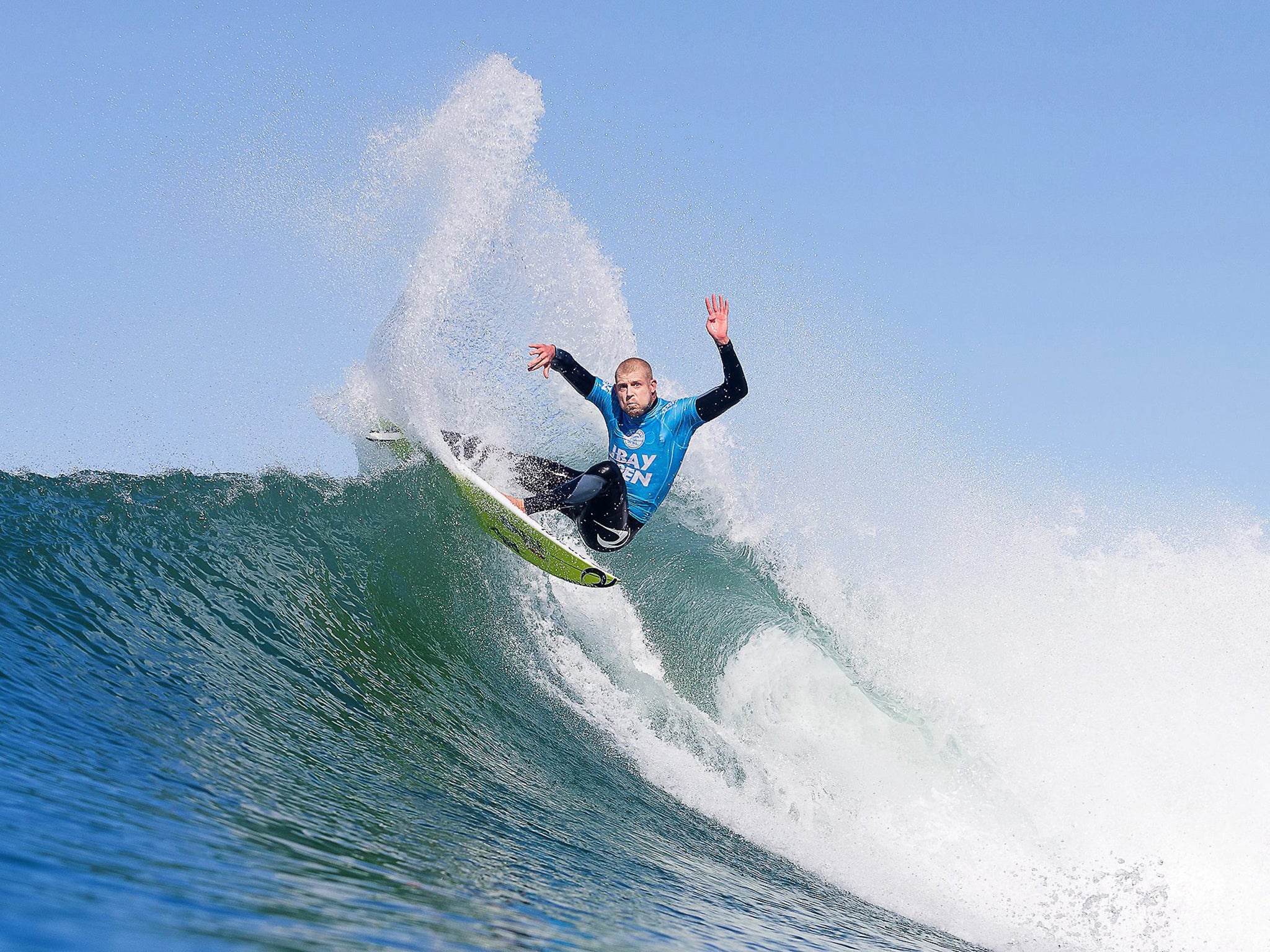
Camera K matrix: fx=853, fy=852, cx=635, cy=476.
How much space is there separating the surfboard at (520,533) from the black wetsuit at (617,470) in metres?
0.16

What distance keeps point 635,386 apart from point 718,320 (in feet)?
2.45

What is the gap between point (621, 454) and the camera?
19.9 ft

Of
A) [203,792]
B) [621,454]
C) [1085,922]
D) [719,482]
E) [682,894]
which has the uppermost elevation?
[719,482]

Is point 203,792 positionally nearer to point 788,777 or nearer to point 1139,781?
point 788,777

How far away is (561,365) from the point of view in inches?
233

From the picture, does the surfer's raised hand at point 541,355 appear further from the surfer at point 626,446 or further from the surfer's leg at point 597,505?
the surfer's leg at point 597,505

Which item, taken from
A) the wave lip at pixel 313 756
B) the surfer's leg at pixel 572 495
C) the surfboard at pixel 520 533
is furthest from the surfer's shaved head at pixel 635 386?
the wave lip at pixel 313 756

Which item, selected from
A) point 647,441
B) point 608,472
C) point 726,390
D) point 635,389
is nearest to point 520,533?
point 608,472

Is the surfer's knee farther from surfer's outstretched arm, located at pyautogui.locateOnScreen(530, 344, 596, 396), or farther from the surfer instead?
surfer's outstretched arm, located at pyautogui.locateOnScreen(530, 344, 596, 396)

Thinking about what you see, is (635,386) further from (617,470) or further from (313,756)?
(313,756)

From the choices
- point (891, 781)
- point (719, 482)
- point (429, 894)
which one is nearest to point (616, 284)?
point (719, 482)

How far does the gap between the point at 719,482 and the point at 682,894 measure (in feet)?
22.8

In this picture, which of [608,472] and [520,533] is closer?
[608,472]

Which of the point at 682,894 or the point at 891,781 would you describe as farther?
the point at 891,781
